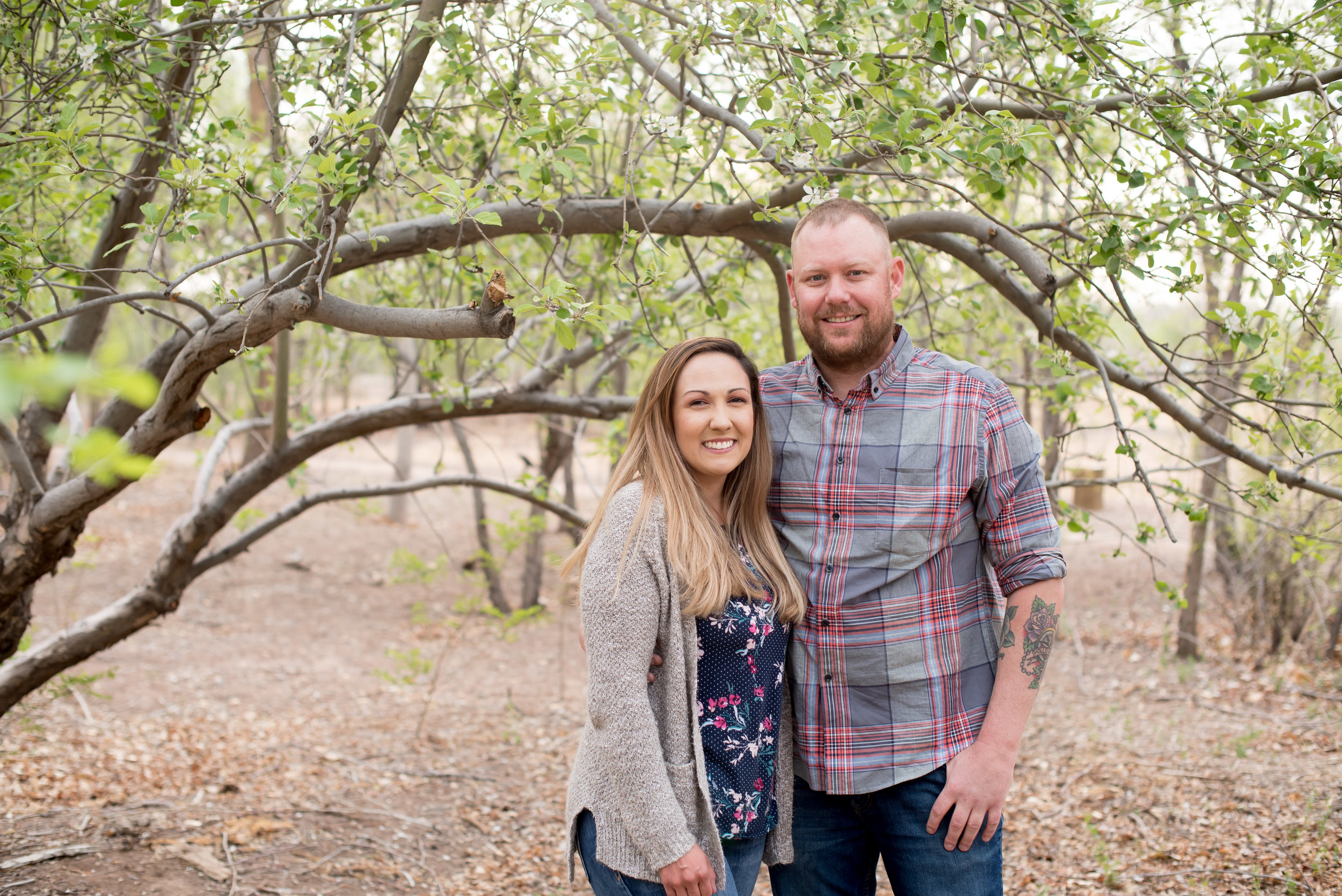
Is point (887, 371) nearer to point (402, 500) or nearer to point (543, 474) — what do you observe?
point (543, 474)

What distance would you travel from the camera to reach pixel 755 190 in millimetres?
4180

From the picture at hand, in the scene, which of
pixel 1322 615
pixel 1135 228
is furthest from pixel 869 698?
pixel 1322 615

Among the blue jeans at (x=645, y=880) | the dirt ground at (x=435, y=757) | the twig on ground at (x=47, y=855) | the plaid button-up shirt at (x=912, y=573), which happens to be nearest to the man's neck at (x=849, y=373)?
the plaid button-up shirt at (x=912, y=573)

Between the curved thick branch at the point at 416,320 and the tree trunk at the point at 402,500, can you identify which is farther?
the tree trunk at the point at 402,500

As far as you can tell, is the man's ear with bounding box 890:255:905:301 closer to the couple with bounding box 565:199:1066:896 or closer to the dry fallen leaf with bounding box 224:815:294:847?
the couple with bounding box 565:199:1066:896

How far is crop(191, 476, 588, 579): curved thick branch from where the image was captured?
4059mm

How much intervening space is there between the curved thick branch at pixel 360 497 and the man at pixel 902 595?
2.02 metres

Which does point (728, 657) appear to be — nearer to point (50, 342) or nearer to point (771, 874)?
point (771, 874)

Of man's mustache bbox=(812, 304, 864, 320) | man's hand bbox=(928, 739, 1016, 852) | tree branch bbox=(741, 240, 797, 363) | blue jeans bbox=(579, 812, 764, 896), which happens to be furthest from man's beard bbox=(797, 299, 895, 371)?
blue jeans bbox=(579, 812, 764, 896)

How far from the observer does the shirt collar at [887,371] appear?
7.28ft

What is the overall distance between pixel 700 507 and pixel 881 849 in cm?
94

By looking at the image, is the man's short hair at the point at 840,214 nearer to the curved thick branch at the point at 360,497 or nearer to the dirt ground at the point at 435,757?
the dirt ground at the point at 435,757

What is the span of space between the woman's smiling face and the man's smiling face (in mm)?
248

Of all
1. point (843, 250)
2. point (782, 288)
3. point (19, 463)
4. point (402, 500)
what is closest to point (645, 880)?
point (843, 250)
